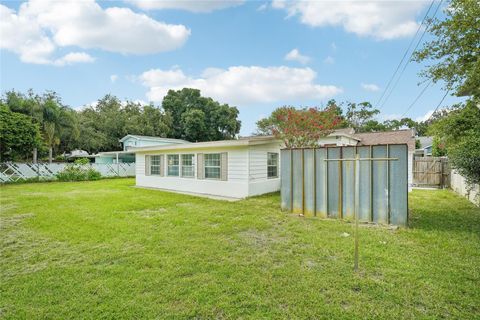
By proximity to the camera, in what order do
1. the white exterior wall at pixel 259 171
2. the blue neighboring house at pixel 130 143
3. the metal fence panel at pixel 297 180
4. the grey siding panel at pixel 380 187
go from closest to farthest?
1. the grey siding panel at pixel 380 187
2. the metal fence panel at pixel 297 180
3. the white exterior wall at pixel 259 171
4. the blue neighboring house at pixel 130 143

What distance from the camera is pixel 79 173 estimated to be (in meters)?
17.9

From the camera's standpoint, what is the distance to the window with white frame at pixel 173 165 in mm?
12602

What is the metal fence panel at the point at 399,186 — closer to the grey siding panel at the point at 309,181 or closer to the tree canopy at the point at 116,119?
the grey siding panel at the point at 309,181

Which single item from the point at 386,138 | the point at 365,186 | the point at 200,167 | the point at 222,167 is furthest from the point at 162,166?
the point at 386,138

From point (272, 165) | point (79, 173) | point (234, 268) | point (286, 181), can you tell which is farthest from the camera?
point (79, 173)

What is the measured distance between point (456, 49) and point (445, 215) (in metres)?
4.42

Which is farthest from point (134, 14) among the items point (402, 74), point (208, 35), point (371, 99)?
point (371, 99)

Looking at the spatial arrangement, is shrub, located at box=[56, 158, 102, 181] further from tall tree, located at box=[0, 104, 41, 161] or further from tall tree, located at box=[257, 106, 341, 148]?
tall tree, located at box=[257, 106, 341, 148]

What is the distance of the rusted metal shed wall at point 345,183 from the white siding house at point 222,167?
286 centimetres

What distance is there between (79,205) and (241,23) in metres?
9.99

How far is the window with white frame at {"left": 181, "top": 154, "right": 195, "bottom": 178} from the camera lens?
469 inches

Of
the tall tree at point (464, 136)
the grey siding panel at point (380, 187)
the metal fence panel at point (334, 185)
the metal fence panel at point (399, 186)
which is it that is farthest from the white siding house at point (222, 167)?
the tall tree at point (464, 136)

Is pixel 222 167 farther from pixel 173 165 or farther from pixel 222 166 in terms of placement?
pixel 173 165

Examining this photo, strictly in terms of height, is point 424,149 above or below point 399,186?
above
